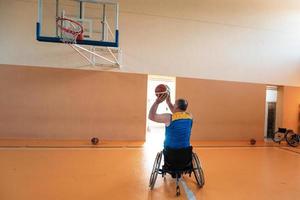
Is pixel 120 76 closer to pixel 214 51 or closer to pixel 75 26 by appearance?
pixel 75 26

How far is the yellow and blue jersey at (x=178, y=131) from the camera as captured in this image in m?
2.85

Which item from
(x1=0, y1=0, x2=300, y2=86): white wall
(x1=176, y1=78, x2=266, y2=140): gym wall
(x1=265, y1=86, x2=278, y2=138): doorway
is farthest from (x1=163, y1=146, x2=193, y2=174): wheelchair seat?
(x1=265, y1=86, x2=278, y2=138): doorway

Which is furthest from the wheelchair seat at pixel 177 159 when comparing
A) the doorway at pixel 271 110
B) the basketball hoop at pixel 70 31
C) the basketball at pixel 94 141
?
the doorway at pixel 271 110

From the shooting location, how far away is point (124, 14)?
6234 millimetres

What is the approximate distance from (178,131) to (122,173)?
1.46 meters

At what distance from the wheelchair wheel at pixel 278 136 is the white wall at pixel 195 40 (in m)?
1.87

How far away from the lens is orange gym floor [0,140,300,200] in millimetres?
2834

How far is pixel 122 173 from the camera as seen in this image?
3.60m

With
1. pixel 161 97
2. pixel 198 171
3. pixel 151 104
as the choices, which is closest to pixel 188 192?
pixel 198 171

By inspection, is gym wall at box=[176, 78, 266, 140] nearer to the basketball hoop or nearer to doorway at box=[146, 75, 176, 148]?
doorway at box=[146, 75, 176, 148]

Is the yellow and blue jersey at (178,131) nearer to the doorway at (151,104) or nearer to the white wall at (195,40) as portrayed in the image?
the doorway at (151,104)

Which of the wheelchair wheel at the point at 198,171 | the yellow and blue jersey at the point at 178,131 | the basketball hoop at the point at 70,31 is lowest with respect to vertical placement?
the wheelchair wheel at the point at 198,171

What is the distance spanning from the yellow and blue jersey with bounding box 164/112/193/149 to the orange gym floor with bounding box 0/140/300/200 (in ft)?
2.37

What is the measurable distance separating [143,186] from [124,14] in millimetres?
5157
